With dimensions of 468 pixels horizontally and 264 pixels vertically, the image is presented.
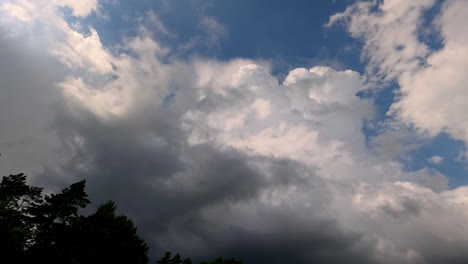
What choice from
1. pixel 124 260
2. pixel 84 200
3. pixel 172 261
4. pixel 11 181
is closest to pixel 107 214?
pixel 84 200

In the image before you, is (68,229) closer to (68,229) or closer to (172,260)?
(68,229)

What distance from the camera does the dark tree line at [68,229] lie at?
47375mm

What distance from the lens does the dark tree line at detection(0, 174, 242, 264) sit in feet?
155

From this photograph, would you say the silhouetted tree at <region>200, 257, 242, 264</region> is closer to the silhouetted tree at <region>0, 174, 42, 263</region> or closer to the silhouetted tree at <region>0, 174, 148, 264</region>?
the silhouetted tree at <region>0, 174, 148, 264</region>

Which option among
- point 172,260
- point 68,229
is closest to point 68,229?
point 68,229

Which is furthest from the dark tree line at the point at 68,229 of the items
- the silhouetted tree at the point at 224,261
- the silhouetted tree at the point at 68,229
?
the silhouetted tree at the point at 224,261

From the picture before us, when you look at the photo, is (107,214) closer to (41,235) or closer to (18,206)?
→ (41,235)

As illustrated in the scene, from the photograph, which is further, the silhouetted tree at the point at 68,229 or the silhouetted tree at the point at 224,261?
the silhouetted tree at the point at 224,261

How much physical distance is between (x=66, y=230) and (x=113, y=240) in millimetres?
7288

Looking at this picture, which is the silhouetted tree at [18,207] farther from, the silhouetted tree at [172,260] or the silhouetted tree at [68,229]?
the silhouetted tree at [172,260]

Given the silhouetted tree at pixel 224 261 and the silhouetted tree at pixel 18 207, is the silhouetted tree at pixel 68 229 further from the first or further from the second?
the silhouetted tree at pixel 224 261

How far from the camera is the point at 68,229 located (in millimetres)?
49625

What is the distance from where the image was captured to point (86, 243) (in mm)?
49156

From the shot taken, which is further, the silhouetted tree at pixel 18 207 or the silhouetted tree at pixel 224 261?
the silhouetted tree at pixel 224 261
